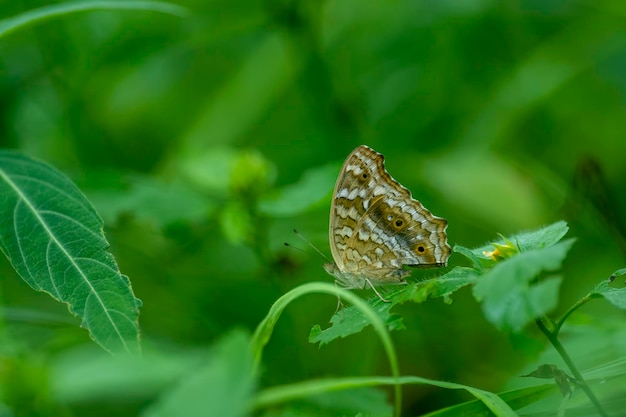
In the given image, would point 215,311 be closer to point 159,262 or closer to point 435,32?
point 159,262

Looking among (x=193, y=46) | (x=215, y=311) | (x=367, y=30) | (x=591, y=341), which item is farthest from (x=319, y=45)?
(x=591, y=341)

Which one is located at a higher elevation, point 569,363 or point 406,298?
point 406,298

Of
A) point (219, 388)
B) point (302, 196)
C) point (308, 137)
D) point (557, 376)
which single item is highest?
point (308, 137)

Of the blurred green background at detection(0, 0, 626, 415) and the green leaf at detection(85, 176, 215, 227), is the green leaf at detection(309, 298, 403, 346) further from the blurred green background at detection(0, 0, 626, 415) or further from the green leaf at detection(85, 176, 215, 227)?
the green leaf at detection(85, 176, 215, 227)

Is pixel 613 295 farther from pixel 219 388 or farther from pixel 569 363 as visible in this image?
pixel 219 388

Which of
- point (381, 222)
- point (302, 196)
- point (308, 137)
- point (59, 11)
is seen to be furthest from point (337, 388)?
point (308, 137)
